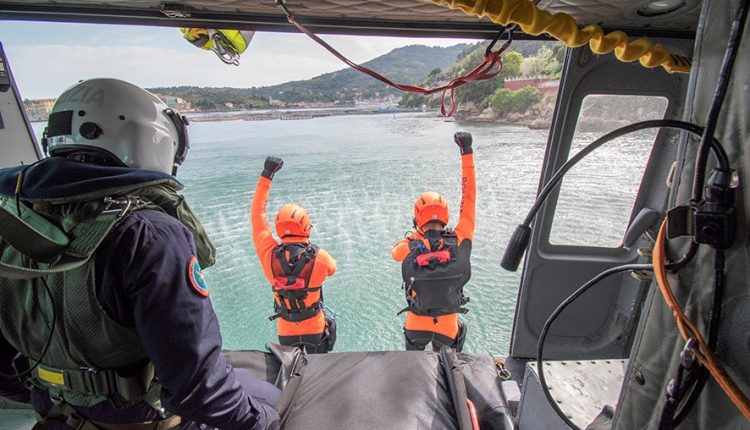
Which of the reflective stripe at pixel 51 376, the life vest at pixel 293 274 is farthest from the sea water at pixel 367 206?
the reflective stripe at pixel 51 376

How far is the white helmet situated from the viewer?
111cm

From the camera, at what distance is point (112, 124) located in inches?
45.3

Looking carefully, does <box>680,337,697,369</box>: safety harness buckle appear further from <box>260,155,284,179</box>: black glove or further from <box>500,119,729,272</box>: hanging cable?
<box>260,155,284,179</box>: black glove

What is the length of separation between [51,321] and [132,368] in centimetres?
26

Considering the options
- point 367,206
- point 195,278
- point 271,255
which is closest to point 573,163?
point 195,278

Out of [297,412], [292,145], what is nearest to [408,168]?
[292,145]

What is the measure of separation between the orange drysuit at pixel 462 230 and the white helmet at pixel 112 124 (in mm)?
2000

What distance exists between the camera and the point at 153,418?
1175mm

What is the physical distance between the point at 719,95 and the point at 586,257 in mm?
2636

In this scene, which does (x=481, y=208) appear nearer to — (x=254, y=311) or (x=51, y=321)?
(x=254, y=311)

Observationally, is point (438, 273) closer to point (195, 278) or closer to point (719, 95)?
point (195, 278)

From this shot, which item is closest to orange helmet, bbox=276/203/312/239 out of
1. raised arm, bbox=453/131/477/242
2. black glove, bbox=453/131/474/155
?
raised arm, bbox=453/131/477/242

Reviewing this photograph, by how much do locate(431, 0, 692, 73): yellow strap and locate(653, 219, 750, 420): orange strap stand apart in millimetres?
835

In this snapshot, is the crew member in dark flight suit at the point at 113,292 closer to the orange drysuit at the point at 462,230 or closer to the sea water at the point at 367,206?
the orange drysuit at the point at 462,230
